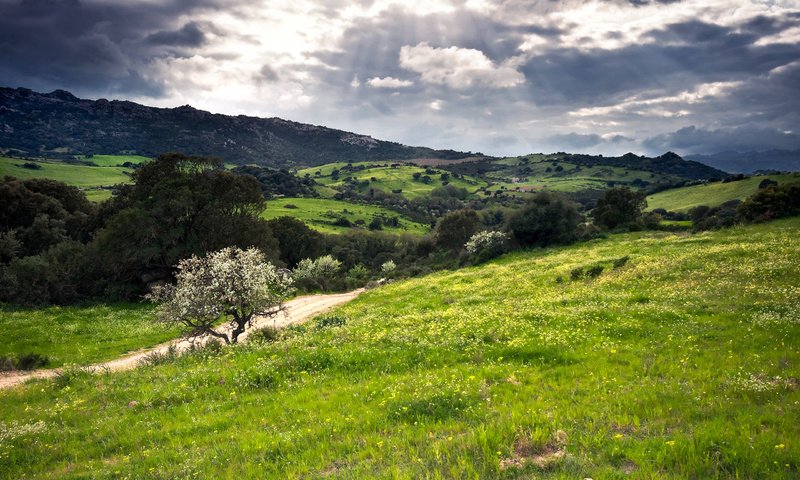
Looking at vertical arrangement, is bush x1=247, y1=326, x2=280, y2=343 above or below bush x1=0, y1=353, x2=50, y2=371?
above

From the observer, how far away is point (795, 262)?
Answer: 75.5 feet

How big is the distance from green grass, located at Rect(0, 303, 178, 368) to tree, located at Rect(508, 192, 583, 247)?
4519 cm

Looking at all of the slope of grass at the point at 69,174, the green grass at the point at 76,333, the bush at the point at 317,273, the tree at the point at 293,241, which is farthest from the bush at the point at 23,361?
the slope of grass at the point at 69,174

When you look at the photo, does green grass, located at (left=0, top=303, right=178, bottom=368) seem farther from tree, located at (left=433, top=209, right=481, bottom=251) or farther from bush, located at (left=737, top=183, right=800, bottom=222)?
tree, located at (left=433, top=209, right=481, bottom=251)

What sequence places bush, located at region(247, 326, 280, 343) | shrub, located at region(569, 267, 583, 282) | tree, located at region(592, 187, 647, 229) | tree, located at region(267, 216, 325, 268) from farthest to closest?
tree, located at region(267, 216, 325, 268), tree, located at region(592, 187, 647, 229), shrub, located at region(569, 267, 583, 282), bush, located at region(247, 326, 280, 343)

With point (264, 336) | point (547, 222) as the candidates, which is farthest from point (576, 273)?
point (547, 222)

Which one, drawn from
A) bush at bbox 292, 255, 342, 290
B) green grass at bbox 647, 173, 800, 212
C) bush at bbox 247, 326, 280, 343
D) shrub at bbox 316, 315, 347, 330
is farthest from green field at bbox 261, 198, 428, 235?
bush at bbox 247, 326, 280, 343

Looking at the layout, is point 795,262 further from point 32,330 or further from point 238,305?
point 32,330

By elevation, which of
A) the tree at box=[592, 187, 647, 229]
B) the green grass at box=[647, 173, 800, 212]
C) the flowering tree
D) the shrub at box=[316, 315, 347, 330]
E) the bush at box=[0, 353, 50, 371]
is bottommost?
the bush at box=[0, 353, 50, 371]

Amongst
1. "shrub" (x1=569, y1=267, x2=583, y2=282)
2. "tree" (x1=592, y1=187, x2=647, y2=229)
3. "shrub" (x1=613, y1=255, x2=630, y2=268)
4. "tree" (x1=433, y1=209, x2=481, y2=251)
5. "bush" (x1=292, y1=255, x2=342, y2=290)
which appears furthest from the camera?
"tree" (x1=433, y1=209, x2=481, y2=251)

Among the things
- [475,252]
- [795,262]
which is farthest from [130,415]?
[475,252]

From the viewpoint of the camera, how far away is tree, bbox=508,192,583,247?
58.1 metres

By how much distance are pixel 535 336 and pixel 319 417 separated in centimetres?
907

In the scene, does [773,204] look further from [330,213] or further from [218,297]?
[330,213]
